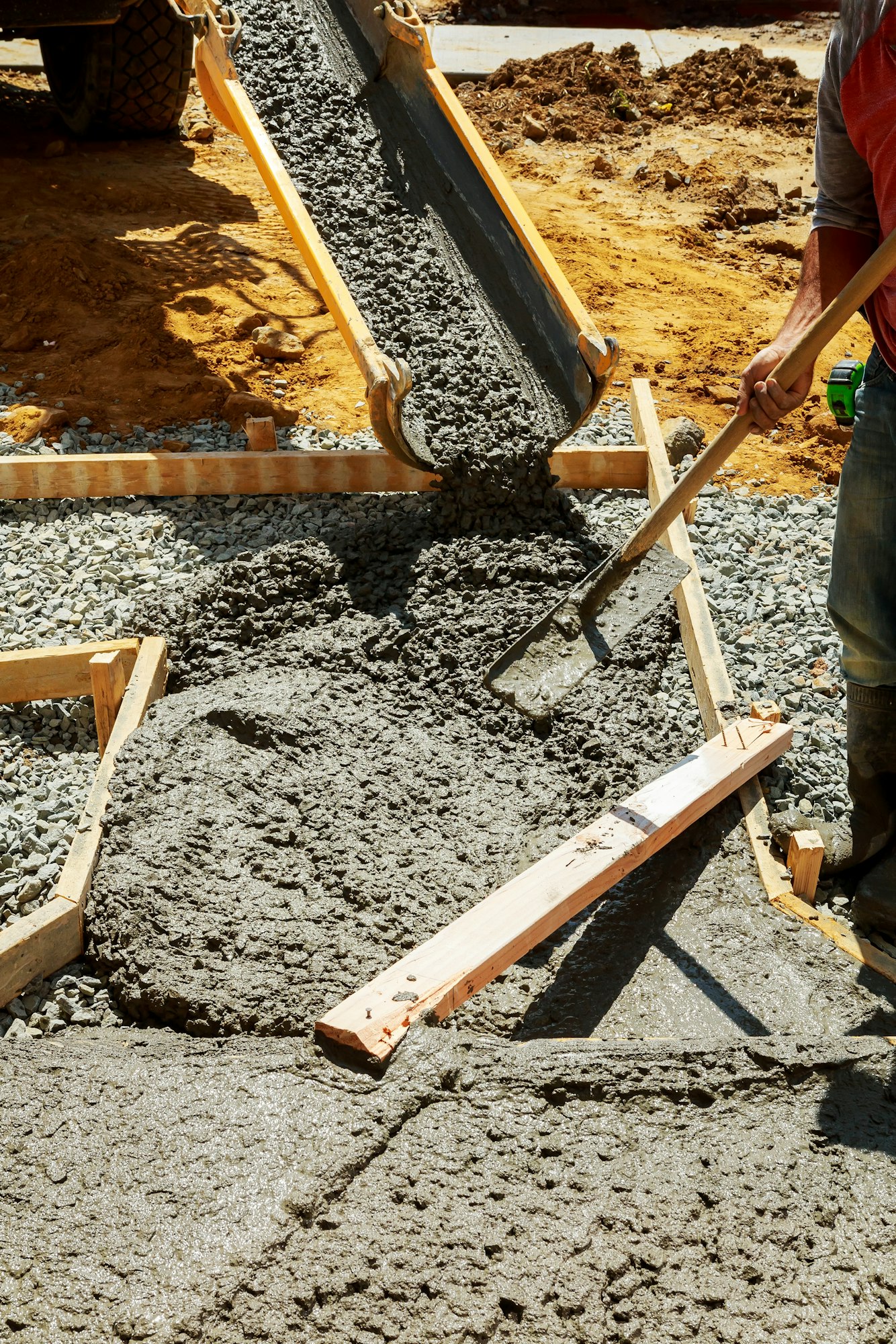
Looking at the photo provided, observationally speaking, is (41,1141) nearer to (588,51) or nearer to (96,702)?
(96,702)

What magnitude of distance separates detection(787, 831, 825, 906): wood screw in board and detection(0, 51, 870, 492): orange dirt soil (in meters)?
2.61

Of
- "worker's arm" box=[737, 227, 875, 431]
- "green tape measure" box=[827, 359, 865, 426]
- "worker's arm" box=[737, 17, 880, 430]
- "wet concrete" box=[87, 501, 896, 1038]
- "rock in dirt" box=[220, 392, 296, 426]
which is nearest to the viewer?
"worker's arm" box=[737, 17, 880, 430]

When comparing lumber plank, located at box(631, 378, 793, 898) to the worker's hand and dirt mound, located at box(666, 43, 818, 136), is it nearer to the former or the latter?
the worker's hand

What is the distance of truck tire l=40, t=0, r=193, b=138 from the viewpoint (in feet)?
25.9

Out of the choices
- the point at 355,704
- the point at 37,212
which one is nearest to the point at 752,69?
the point at 37,212

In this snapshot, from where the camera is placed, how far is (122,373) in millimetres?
6129

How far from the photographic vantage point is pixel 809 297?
2.92 m

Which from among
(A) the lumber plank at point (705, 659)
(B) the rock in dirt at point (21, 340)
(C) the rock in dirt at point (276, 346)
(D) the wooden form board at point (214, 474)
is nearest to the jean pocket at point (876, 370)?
(A) the lumber plank at point (705, 659)

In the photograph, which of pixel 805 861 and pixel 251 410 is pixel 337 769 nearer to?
pixel 805 861

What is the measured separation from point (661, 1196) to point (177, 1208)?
0.96m

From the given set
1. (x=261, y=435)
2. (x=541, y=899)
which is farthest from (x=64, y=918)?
(x=261, y=435)

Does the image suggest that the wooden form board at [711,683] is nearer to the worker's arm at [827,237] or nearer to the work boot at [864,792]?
the work boot at [864,792]

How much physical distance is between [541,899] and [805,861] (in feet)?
2.92

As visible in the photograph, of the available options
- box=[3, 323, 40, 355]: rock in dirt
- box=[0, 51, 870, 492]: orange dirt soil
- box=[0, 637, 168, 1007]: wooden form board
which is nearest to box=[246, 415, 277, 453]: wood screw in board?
box=[0, 51, 870, 492]: orange dirt soil
